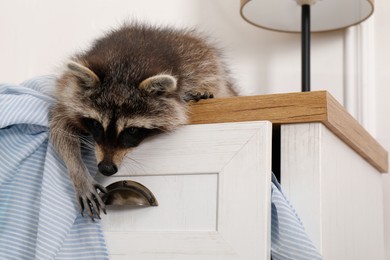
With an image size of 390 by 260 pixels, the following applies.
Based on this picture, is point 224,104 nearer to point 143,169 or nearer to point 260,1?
point 143,169

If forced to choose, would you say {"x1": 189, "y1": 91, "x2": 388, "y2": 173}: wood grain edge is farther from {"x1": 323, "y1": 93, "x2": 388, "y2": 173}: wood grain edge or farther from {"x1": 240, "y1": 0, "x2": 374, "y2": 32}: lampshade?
{"x1": 240, "y1": 0, "x2": 374, "y2": 32}: lampshade

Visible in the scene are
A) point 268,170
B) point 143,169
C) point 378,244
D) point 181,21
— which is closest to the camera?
point 268,170

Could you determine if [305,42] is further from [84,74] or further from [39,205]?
[39,205]

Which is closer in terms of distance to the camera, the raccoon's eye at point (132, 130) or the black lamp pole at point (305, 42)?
the raccoon's eye at point (132, 130)

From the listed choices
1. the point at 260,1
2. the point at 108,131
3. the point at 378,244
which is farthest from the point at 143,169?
the point at 260,1

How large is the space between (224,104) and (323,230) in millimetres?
281

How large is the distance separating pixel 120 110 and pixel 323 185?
409 millimetres

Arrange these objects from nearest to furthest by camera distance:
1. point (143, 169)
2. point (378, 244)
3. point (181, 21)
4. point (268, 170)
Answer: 1. point (268, 170)
2. point (143, 169)
3. point (378, 244)
4. point (181, 21)

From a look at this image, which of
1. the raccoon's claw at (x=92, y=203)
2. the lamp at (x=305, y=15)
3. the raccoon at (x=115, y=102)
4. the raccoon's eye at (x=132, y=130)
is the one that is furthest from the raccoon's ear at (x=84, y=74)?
the lamp at (x=305, y=15)

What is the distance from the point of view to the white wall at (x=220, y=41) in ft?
6.11

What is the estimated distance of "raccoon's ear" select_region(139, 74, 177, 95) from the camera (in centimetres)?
108

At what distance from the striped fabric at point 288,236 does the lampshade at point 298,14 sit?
2.97 feet

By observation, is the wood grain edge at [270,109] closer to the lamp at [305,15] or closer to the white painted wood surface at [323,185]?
the white painted wood surface at [323,185]

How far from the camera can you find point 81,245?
1015 millimetres
